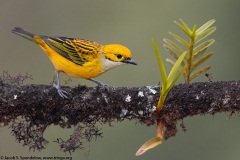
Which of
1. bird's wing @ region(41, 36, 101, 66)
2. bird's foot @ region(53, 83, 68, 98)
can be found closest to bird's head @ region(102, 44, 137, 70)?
bird's wing @ region(41, 36, 101, 66)

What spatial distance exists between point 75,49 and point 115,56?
0.39m

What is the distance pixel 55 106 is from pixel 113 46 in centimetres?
93

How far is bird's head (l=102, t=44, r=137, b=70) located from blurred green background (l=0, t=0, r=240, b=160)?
7.53 feet

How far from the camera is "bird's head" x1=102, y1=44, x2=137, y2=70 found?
14.7 feet

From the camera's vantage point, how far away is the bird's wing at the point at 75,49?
4672 millimetres

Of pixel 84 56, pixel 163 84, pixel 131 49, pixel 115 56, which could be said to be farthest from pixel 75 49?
pixel 131 49

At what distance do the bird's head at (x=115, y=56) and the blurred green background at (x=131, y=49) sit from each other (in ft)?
7.53

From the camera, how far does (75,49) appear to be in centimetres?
472

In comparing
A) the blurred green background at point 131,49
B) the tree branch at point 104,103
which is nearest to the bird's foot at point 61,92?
the tree branch at point 104,103

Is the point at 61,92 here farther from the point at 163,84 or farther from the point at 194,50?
the point at 194,50

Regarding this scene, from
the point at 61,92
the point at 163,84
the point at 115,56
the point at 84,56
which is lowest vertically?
the point at 163,84

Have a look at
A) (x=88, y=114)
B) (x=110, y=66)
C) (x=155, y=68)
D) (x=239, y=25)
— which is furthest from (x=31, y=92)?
(x=239, y=25)

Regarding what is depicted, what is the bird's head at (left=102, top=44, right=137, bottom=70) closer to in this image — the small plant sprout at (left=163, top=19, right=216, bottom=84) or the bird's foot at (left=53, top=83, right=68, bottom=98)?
the small plant sprout at (left=163, top=19, right=216, bottom=84)

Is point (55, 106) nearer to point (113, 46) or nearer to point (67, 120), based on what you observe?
point (67, 120)
